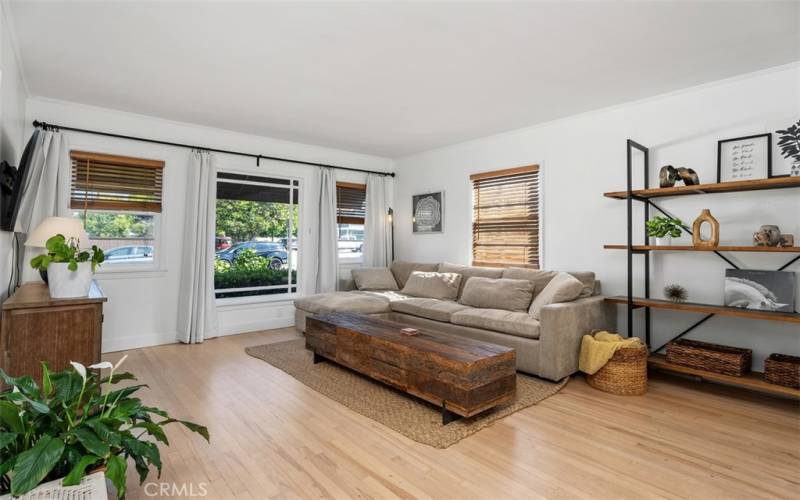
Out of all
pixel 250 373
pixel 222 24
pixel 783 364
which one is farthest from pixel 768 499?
pixel 222 24

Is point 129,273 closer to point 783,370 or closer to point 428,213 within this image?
point 428,213

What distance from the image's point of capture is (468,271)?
4953 mm

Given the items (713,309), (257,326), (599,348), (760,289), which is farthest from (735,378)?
(257,326)

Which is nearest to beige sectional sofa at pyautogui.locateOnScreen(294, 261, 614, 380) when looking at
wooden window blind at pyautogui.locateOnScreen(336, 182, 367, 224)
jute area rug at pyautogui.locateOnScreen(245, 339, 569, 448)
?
jute area rug at pyautogui.locateOnScreen(245, 339, 569, 448)

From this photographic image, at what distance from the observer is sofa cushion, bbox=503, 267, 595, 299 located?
387 centimetres

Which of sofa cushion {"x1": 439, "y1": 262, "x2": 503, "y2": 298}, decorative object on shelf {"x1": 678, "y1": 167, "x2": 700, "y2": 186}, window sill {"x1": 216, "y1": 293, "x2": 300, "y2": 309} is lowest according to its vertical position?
window sill {"x1": 216, "y1": 293, "x2": 300, "y2": 309}

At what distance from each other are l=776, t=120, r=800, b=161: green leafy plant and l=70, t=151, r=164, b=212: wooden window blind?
18.8ft

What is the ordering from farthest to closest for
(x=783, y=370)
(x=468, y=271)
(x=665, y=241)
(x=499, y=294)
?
(x=468, y=271)
(x=499, y=294)
(x=665, y=241)
(x=783, y=370)

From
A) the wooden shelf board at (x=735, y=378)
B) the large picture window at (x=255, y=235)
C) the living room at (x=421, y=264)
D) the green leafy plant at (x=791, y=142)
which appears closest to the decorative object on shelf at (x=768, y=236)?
the living room at (x=421, y=264)

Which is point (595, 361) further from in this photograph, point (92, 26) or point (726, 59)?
point (92, 26)

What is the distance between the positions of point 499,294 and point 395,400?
1699 mm

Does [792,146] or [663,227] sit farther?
[663,227]

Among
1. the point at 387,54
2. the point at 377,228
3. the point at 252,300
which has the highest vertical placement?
the point at 387,54

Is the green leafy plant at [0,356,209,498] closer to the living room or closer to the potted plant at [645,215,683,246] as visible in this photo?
the living room
